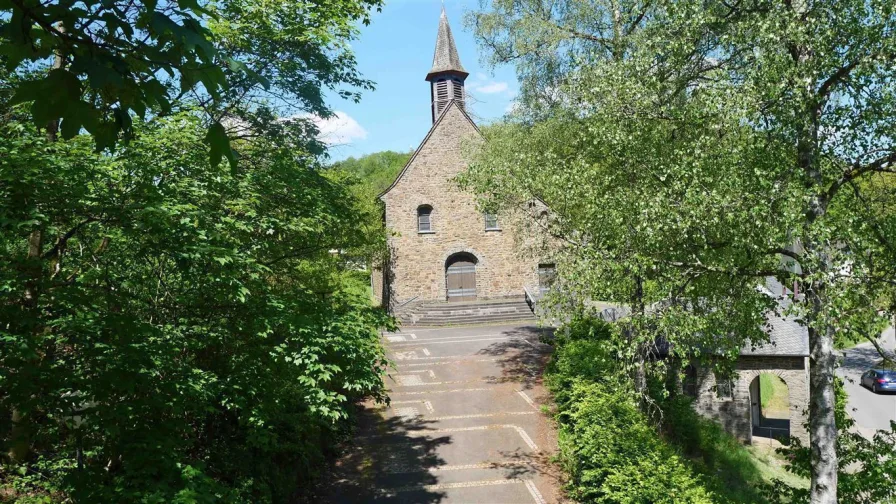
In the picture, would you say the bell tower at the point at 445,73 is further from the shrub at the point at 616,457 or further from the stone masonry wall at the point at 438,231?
the shrub at the point at 616,457

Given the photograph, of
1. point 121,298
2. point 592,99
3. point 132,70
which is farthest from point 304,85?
point 132,70

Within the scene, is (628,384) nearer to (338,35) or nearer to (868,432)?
(338,35)

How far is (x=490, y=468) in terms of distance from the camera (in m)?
12.2

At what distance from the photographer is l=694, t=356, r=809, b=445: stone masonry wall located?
20.5 meters

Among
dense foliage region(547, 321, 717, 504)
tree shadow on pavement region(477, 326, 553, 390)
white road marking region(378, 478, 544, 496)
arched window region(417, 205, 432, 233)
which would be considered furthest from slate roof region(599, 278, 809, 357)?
arched window region(417, 205, 432, 233)

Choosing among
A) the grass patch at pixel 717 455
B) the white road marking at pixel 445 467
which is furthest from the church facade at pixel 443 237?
the white road marking at pixel 445 467

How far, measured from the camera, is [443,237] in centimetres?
3120

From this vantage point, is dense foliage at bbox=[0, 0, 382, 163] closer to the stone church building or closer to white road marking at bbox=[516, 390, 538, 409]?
white road marking at bbox=[516, 390, 538, 409]

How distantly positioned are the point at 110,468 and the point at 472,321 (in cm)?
2290

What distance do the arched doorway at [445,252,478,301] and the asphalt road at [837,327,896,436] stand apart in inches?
621

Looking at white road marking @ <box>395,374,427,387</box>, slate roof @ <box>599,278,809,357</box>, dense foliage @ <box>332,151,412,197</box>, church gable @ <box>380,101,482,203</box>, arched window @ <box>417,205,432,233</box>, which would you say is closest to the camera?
white road marking @ <box>395,374,427,387</box>

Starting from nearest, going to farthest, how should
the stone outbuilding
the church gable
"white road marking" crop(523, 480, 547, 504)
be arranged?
"white road marking" crop(523, 480, 547, 504) < the stone outbuilding < the church gable

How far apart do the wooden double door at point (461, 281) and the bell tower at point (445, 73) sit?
766cm

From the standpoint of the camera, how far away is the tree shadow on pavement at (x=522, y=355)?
1853 centimetres
